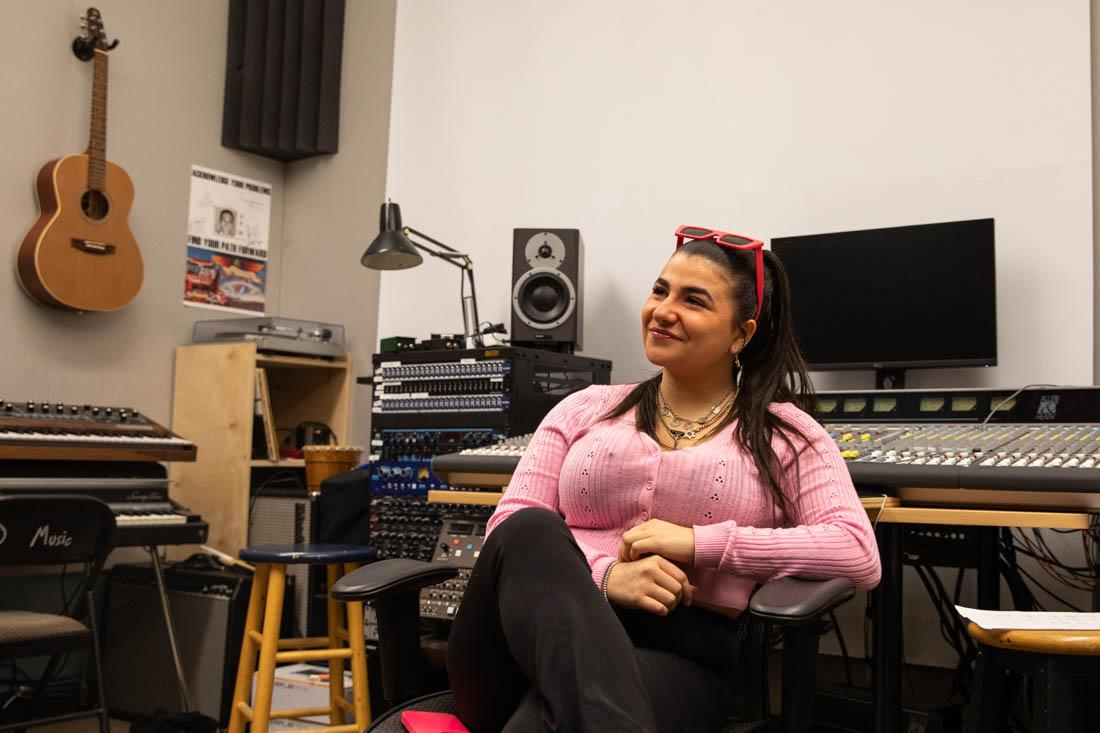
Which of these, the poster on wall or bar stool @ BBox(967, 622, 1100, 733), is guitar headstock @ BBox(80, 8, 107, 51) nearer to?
the poster on wall

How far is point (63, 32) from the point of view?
358 centimetres

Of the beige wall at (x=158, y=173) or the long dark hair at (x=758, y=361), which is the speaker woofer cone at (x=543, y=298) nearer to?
the beige wall at (x=158, y=173)

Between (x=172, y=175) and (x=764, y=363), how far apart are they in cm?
298

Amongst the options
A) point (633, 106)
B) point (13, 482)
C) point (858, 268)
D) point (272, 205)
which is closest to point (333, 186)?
point (272, 205)

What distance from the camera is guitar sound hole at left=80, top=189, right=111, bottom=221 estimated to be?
3.49 meters

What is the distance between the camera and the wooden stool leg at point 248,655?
8.15 feet

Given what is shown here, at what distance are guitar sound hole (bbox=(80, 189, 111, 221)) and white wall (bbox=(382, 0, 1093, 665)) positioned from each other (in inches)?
41.5

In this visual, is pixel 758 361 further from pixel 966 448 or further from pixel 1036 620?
pixel 1036 620

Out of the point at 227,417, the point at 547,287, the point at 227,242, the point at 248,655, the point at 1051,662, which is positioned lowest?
the point at 248,655

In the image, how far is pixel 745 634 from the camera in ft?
4.85

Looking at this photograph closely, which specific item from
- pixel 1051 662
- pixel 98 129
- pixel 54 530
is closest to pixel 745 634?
pixel 1051 662

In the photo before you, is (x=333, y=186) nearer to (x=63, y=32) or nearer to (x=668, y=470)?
(x=63, y=32)

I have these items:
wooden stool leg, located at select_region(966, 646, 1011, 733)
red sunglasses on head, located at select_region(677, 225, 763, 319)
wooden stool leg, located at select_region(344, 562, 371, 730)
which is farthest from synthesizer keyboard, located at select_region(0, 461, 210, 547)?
wooden stool leg, located at select_region(966, 646, 1011, 733)

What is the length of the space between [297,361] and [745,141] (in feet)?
5.92
